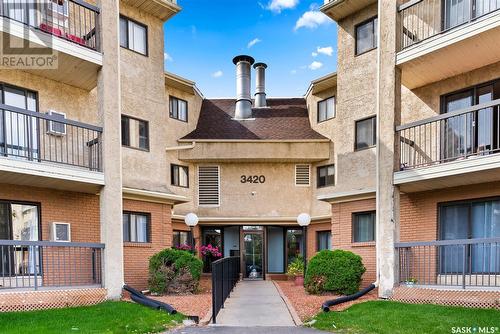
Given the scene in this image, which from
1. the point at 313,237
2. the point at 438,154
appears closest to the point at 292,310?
the point at 438,154

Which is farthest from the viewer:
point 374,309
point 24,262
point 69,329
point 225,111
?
point 225,111

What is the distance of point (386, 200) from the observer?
10711 mm

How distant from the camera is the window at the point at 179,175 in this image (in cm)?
1791

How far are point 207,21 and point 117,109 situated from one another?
1628 centimetres

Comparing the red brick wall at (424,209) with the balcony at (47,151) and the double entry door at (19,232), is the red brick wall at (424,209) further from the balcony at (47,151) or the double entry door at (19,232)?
the double entry door at (19,232)

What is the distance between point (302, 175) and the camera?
1889 centimetres

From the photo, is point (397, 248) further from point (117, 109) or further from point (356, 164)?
point (117, 109)

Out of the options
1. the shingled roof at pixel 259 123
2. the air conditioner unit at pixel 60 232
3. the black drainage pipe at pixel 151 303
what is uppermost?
the shingled roof at pixel 259 123

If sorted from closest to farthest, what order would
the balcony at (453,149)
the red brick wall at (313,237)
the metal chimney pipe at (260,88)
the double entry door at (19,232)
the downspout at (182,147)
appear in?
the balcony at (453,149) < the double entry door at (19,232) < the downspout at (182,147) < the red brick wall at (313,237) < the metal chimney pipe at (260,88)

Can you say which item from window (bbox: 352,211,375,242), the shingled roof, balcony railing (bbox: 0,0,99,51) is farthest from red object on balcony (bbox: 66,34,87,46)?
window (bbox: 352,211,375,242)

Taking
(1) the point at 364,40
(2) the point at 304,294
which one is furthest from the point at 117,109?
(1) the point at 364,40

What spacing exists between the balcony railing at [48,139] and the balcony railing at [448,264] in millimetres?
9116

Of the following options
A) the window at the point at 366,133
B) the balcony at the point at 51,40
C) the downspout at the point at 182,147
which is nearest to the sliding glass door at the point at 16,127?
the balcony at the point at 51,40

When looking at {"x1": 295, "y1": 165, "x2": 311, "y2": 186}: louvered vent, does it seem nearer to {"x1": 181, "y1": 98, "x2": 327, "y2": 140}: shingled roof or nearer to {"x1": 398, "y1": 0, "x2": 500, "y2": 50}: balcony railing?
{"x1": 181, "y1": 98, "x2": 327, "y2": 140}: shingled roof
